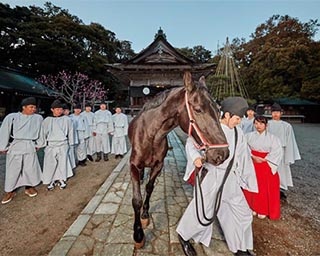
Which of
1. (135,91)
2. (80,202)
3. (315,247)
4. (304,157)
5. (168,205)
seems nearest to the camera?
(315,247)

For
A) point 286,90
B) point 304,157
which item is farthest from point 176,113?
point 286,90

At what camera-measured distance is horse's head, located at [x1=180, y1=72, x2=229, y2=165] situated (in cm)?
177

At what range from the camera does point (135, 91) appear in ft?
57.3

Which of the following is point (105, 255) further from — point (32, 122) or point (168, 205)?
point (32, 122)

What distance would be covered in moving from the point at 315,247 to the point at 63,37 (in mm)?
34095

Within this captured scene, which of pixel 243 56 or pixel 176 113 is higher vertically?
pixel 243 56

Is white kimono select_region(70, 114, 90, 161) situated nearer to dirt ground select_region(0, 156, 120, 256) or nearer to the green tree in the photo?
dirt ground select_region(0, 156, 120, 256)

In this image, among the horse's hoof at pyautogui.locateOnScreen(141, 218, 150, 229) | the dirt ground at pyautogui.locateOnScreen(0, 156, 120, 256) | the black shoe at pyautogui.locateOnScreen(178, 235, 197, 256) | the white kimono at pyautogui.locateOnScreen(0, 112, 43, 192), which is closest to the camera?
the black shoe at pyautogui.locateOnScreen(178, 235, 197, 256)

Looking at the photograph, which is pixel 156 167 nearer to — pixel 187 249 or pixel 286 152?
pixel 187 249

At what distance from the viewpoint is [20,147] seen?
4023mm

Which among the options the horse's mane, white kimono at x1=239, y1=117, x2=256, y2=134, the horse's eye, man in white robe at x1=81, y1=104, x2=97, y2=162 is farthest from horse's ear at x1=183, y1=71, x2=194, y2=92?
man in white robe at x1=81, y1=104, x2=97, y2=162

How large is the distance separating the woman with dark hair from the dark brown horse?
1.67m

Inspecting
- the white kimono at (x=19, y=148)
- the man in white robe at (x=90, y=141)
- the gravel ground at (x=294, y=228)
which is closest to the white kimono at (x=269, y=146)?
A: the gravel ground at (x=294, y=228)

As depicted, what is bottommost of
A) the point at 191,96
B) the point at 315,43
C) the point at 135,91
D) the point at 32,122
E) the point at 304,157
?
the point at 304,157
